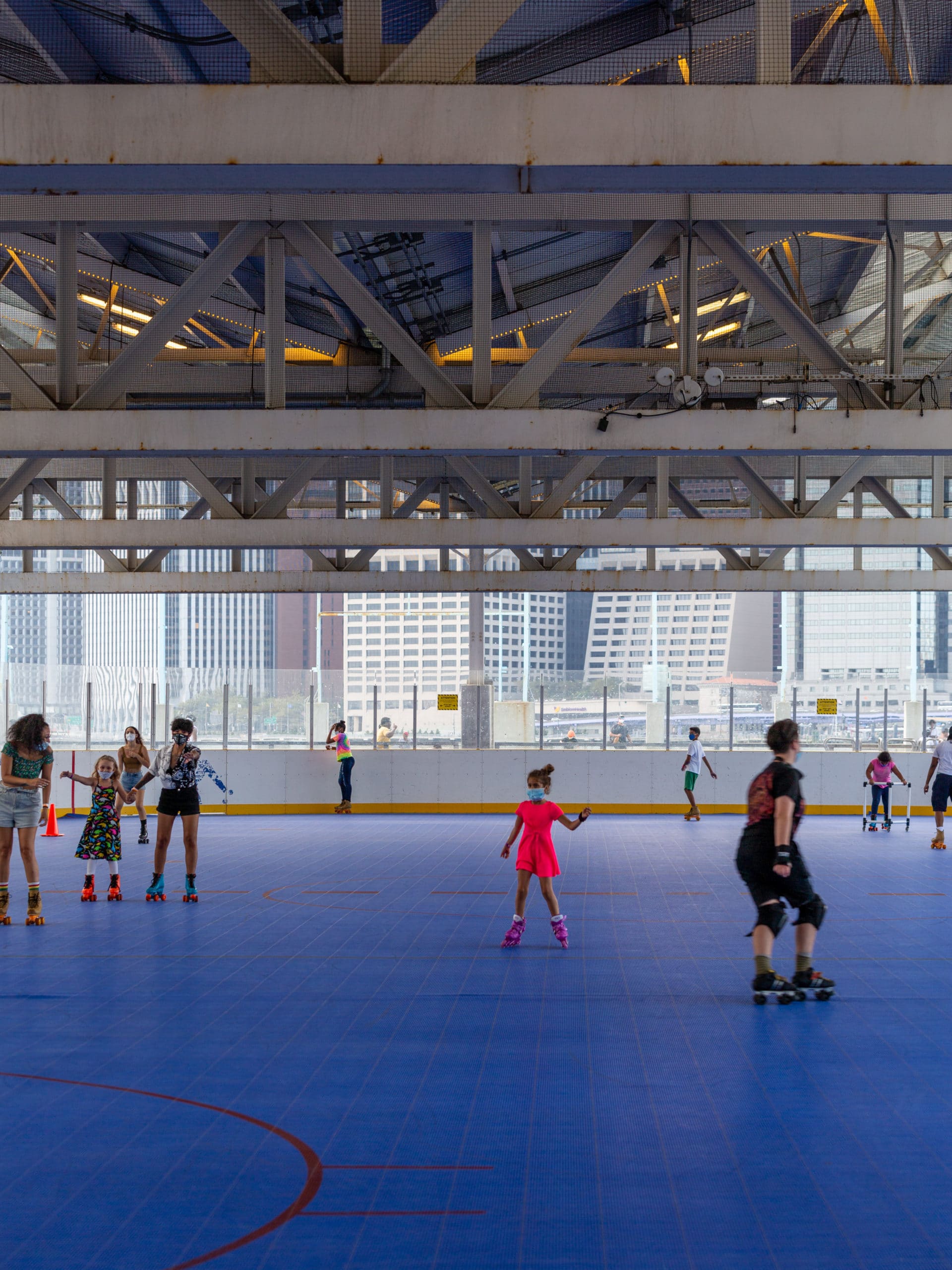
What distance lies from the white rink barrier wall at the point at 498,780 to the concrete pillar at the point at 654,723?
1.86 feet

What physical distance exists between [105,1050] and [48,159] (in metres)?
5.32

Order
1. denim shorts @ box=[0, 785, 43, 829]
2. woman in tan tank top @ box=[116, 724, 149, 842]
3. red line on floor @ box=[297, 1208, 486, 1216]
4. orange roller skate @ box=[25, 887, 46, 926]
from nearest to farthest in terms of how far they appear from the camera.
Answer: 1. red line on floor @ box=[297, 1208, 486, 1216]
2. denim shorts @ box=[0, 785, 43, 829]
3. orange roller skate @ box=[25, 887, 46, 926]
4. woman in tan tank top @ box=[116, 724, 149, 842]

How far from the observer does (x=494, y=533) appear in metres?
16.7

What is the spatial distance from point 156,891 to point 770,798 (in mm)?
8131

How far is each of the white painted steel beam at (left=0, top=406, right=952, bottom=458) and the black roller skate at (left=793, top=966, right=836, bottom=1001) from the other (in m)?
4.56

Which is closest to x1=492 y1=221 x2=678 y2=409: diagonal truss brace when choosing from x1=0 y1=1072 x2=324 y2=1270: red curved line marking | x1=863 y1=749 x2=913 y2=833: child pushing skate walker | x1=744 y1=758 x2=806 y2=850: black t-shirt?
x1=744 y1=758 x2=806 y2=850: black t-shirt

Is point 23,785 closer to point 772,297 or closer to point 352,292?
point 352,292

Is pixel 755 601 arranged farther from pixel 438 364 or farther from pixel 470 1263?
pixel 470 1263

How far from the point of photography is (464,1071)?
23.9ft

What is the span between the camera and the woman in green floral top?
11703mm

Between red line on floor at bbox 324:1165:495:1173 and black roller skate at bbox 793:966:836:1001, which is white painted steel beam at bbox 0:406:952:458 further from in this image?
red line on floor at bbox 324:1165:495:1173

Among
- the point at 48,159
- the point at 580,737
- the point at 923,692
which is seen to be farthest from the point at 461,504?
the point at 48,159

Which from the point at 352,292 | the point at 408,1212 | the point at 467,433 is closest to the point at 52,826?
the point at 467,433

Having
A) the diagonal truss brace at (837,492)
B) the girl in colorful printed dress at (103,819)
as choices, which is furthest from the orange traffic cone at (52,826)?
the diagonal truss brace at (837,492)
